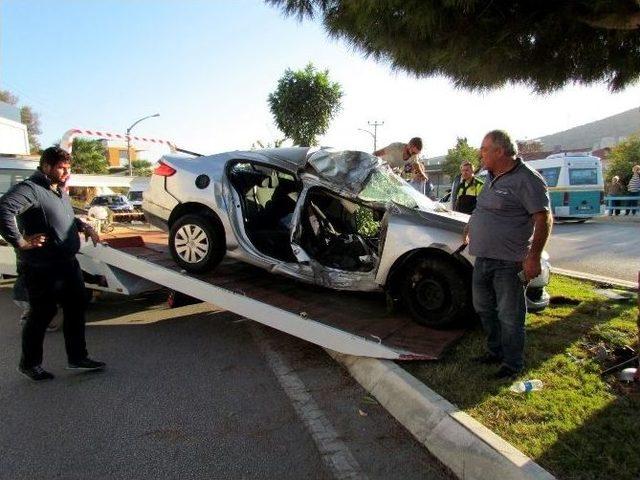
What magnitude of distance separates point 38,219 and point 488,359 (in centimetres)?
377

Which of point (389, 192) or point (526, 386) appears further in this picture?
point (389, 192)

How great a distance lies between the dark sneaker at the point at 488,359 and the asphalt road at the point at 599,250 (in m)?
4.80

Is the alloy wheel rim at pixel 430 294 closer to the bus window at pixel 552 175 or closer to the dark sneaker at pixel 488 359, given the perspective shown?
the dark sneaker at pixel 488 359

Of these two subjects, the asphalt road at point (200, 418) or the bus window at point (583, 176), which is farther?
the bus window at point (583, 176)

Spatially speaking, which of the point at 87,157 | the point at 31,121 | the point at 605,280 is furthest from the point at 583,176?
the point at 31,121

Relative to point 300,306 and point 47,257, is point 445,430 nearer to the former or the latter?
point 300,306

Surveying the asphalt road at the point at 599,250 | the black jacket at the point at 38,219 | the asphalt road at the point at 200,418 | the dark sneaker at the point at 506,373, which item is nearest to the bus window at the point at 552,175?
the asphalt road at the point at 599,250

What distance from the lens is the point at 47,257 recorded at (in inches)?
159

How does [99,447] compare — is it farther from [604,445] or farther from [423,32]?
[423,32]

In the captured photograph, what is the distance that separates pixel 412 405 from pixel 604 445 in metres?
1.11

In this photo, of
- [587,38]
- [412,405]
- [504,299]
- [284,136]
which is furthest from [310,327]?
[284,136]

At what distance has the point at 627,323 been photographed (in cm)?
482

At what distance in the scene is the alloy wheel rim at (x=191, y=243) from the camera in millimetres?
5281

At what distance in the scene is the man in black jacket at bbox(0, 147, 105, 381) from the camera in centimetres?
394
